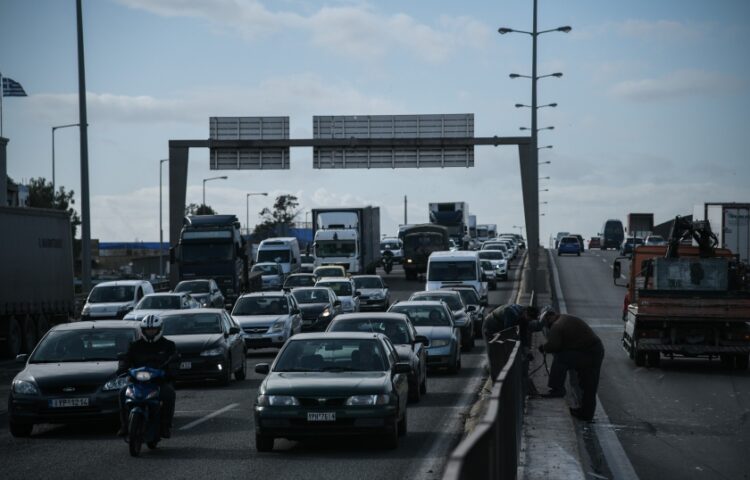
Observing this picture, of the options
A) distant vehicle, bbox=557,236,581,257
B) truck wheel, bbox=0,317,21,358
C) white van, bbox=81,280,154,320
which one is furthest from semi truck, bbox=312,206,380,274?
distant vehicle, bbox=557,236,581,257

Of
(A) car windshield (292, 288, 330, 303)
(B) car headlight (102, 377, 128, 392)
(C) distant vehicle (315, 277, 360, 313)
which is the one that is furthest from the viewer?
(C) distant vehicle (315, 277, 360, 313)

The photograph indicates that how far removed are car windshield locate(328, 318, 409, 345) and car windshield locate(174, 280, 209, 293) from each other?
2385cm

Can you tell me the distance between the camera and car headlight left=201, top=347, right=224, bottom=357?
2438 centimetres

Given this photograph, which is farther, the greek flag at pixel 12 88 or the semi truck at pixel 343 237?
the semi truck at pixel 343 237

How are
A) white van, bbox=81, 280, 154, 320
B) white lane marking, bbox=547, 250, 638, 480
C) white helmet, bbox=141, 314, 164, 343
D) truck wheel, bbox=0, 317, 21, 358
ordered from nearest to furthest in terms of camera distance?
white lane marking, bbox=547, 250, 638, 480, white helmet, bbox=141, 314, 164, 343, truck wheel, bbox=0, 317, 21, 358, white van, bbox=81, 280, 154, 320

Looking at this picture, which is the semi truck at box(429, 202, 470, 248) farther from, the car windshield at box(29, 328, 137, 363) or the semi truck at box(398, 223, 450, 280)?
the car windshield at box(29, 328, 137, 363)

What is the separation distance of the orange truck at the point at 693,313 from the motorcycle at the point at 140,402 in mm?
14459

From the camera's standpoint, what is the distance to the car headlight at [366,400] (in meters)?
15.4

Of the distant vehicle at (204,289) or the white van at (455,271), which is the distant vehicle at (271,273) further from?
the distant vehicle at (204,289)

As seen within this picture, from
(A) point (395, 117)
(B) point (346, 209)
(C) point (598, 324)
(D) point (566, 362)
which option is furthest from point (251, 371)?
Answer: (B) point (346, 209)

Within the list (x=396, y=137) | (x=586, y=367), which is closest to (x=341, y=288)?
(x=396, y=137)

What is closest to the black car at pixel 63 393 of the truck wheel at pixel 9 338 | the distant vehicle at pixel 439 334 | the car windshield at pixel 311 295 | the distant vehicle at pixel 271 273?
the distant vehicle at pixel 439 334

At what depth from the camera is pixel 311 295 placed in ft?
144

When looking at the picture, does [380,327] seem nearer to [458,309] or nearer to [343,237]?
[458,309]
